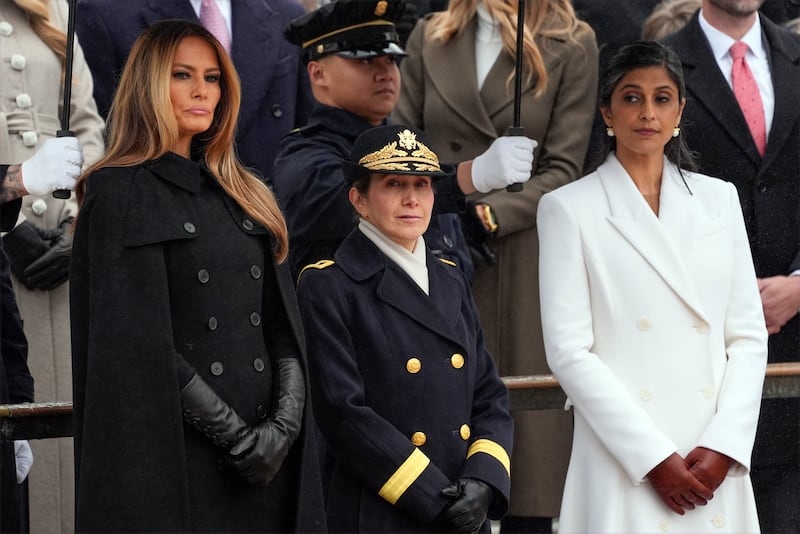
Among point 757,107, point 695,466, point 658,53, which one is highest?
point 658,53

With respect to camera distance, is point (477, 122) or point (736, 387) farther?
point (477, 122)

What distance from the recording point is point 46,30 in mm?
5949

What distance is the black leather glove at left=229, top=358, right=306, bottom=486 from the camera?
425cm

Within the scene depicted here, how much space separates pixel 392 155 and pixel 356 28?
102cm

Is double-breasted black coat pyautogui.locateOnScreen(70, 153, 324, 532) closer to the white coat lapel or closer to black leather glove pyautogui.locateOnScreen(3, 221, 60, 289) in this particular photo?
the white coat lapel

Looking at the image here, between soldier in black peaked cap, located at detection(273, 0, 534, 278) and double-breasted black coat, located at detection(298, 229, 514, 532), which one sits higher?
soldier in black peaked cap, located at detection(273, 0, 534, 278)

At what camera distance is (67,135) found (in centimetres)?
460

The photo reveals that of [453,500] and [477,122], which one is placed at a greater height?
[477,122]

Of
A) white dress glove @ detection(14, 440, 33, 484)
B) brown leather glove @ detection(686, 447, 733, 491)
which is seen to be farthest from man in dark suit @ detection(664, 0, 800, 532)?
white dress glove @ detection(14, 440, 33, 484)

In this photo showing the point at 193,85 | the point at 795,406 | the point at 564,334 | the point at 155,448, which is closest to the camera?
the point at 155,448

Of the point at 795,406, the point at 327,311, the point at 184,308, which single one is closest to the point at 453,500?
the point at 327,311

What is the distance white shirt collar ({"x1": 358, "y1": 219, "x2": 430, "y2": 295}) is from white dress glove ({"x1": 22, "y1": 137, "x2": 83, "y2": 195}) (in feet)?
3.03

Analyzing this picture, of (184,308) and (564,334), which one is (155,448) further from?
(564,334)

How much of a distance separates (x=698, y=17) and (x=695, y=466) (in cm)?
220
